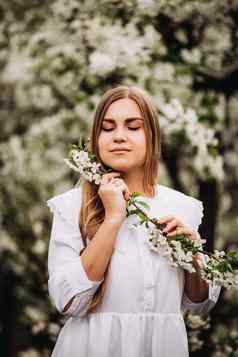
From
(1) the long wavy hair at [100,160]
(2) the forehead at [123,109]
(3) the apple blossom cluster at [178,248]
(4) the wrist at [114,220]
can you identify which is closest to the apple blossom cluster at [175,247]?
(3) the apple blossom cluster at [178,248]

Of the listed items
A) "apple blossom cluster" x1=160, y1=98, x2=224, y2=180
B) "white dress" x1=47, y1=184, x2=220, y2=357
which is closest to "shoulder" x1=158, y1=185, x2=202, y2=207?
"white dress" x1=47, y1=184, x2=220, y2=357

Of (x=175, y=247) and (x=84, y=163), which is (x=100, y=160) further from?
(x=175, y=247)

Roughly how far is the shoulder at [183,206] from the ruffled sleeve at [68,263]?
1.26 feet

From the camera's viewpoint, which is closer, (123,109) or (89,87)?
(123,109)

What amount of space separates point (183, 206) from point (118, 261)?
1.46ft

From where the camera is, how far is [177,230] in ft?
8.96

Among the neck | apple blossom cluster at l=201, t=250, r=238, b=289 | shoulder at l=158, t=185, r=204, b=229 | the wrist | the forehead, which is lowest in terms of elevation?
apple blossom cluster at l=201, t=250, r=238, b=289

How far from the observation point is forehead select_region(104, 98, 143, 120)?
113 inches

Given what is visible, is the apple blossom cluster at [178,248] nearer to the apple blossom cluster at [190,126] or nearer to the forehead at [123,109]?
the forehead at [123,109]

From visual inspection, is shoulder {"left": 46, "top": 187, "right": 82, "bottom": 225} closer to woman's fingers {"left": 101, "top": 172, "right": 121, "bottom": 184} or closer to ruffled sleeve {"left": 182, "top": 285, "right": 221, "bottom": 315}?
woman's fingers {"left": 101, "top": 172, "right": 121, "bottom": 184}

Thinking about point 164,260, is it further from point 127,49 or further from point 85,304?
point 127,49

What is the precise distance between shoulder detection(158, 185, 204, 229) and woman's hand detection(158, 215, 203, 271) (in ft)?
0.67

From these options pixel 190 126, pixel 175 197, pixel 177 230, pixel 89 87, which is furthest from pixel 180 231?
pixel 89 87

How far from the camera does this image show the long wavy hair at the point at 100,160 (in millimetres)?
2820
